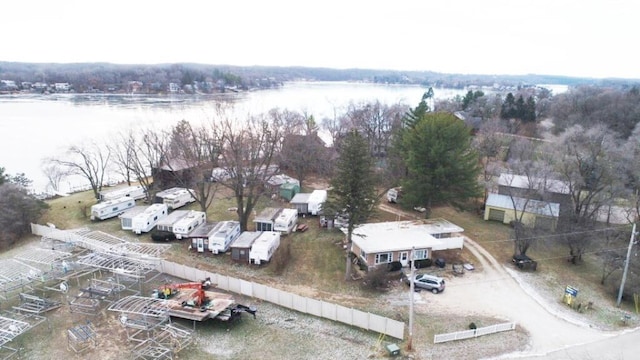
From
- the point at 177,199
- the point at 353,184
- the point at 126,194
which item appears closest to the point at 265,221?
the point at 353,184

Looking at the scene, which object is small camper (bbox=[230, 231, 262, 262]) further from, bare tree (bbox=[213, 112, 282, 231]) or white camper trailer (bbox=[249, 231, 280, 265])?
bare tree (bbox=[213, 112, 282, 231])

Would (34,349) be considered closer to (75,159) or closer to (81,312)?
(81,312)

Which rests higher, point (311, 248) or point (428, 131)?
point (428, 131)

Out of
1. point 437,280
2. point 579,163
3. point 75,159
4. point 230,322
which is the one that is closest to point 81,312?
point 230,322

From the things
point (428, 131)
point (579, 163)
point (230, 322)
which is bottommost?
point (230, 322)

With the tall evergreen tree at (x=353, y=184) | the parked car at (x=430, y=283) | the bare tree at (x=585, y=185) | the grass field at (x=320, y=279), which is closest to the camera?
Answer: the grass field at (x=320, y=279)

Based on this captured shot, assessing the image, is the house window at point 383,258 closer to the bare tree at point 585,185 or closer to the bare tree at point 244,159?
the bare tree at point 244,159

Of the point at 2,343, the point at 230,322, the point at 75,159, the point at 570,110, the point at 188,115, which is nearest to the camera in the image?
the point at 2,343

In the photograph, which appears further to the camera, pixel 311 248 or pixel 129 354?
pixel 311 248

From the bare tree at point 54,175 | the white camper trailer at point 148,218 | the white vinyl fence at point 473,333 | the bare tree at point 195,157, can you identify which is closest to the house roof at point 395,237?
the white vinyl fence at point 473,333
